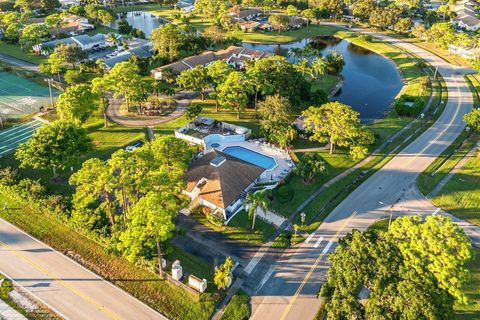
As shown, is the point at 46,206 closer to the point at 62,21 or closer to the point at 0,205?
the point at 0,205

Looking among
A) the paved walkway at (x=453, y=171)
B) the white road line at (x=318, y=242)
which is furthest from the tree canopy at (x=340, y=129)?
the white road line at (x=318, y=242)

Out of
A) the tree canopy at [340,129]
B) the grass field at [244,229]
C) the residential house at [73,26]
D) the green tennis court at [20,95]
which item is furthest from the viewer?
the residential house at [73,26]

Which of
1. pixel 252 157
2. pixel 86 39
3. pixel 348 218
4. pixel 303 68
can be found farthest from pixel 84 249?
pixel 86 39

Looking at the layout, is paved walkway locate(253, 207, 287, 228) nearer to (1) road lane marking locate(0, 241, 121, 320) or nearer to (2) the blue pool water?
(2) the blue pool water

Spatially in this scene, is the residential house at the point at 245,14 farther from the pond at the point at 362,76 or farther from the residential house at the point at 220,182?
the residential house at the point at 220,182

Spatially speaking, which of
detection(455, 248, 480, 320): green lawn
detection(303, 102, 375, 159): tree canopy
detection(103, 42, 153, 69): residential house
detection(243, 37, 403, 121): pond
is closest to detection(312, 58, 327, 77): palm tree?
detection(243, 37, 403, 121): pond

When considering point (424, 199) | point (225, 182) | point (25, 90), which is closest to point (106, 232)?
point (225, 182)
